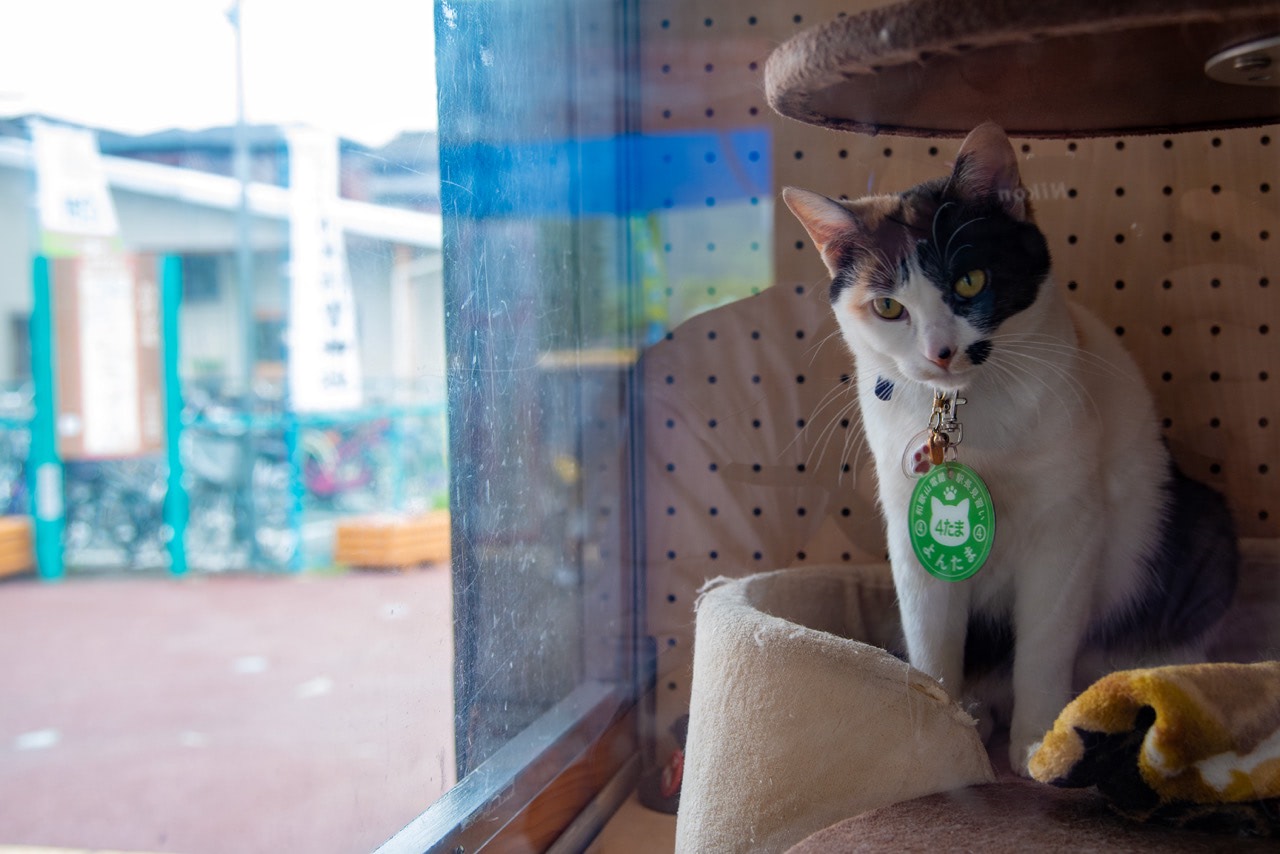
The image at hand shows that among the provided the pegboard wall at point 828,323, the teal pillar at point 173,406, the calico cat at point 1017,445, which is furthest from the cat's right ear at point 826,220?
the teal pillar at point 173,406

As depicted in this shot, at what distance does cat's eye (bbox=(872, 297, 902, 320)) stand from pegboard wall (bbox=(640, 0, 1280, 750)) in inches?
Result: 5.7

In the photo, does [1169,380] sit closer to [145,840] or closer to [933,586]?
[933,586]

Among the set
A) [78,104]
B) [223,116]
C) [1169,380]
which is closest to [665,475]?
[1169,380]

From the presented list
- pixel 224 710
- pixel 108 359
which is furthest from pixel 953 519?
pixel 108 359

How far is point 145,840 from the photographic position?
6.57 ft

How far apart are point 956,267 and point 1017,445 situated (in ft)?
0.54

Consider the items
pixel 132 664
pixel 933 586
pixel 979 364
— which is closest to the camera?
pixel 979 364

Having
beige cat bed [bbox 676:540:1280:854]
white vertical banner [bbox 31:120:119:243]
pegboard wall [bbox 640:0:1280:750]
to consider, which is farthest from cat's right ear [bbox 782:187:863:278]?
white vertical banner [bbox 31:120:119:243]

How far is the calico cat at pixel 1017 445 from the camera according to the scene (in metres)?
0.72

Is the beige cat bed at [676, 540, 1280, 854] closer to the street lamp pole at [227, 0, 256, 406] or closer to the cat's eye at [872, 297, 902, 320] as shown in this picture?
the cat's eye at [872, 297, 902, 320]

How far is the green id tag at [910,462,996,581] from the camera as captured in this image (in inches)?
29.3

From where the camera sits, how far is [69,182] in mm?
2090

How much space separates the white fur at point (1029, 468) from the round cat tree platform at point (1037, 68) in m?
0.14

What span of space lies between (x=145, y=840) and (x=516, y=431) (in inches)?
67.2
